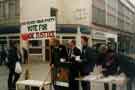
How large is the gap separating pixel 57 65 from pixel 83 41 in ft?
3.78

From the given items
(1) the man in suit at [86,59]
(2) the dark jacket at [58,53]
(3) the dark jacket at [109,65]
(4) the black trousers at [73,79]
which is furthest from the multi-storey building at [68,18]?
(4) the black trousers at [73,79]

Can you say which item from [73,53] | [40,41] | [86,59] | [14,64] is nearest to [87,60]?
[86,59]

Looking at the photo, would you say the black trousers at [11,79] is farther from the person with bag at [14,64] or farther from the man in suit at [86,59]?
the man in suit at [86,59]

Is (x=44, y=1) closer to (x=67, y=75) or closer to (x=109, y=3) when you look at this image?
(x=109, y=3)

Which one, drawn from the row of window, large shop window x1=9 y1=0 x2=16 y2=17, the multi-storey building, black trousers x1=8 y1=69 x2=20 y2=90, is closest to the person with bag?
black trousers x1=8 y1=69 x2=20 y2=90

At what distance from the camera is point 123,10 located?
242 ft

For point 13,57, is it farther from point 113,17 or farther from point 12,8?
point 113,17

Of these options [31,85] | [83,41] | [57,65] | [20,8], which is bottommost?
[31,85]

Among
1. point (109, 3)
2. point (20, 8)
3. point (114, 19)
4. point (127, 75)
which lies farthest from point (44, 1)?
point (127, 75)

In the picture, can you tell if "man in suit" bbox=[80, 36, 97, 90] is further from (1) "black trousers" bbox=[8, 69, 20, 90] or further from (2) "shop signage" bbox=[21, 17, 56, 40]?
(1) "black trousers" bbox=[8, 69, 20, 90]

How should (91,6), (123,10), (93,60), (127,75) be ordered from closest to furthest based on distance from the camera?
(127,75) < (93,60) < (91,6) < (123,10)

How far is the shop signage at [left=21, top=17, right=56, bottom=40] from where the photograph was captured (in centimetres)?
959

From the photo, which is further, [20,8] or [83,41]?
[20,8]

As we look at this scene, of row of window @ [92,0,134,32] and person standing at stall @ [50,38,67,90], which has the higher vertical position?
row of window @ [92,0,134,32]
